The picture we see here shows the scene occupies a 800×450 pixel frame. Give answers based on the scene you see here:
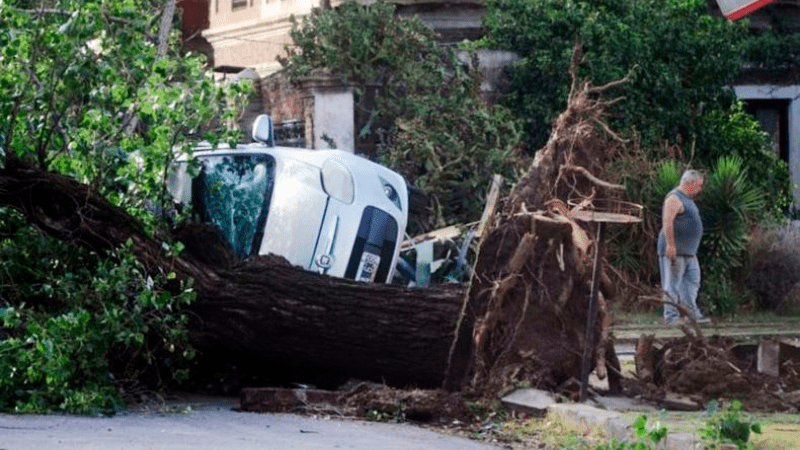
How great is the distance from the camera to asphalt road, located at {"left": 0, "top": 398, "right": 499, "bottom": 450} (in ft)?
32.5

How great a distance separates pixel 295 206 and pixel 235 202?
19.4 inches

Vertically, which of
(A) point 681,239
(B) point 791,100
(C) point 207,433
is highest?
(B) point 791,100

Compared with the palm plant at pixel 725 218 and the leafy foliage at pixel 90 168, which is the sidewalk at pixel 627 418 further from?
the palm plant at pixel 725 218

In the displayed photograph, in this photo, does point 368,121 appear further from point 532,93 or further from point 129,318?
point 129,318

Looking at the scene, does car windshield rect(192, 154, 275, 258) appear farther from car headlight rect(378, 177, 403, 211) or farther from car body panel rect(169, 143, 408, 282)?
car headlight rect(378, 177, 403, 211)

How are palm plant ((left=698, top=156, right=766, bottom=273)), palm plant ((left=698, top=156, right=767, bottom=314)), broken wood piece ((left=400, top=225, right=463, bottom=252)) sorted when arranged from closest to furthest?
broken wood piece ((left=400, top=225, right=463, bottom=252))
palm plant ((left=698, top=156, right=767, bottom=314))
palm plant ((left=698, top=156, right=766, bottom=273))

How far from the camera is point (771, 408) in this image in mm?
11742

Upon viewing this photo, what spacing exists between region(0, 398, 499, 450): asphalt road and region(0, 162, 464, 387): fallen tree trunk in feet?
2.70

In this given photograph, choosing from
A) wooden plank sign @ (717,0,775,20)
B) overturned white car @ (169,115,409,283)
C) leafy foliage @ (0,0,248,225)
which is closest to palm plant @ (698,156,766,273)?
overturned white car @ (169,115,409,283)

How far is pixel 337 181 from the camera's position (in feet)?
50.9

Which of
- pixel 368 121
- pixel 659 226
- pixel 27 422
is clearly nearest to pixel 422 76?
pixel 368 121

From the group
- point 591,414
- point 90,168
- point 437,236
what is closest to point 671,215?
point 437,236

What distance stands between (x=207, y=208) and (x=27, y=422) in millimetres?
4152

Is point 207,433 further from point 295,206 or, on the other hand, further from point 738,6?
point 295,206
